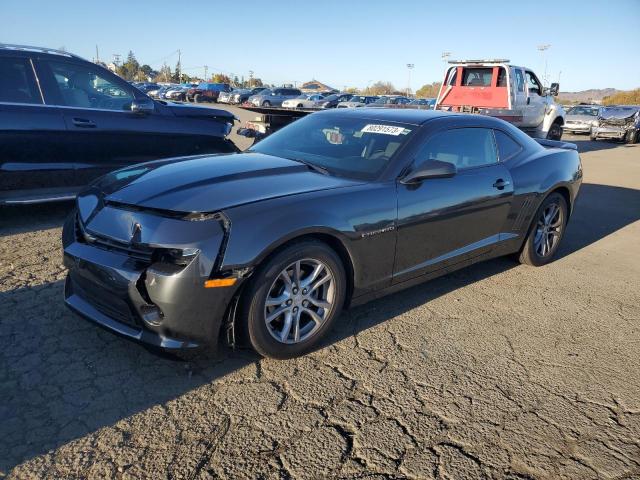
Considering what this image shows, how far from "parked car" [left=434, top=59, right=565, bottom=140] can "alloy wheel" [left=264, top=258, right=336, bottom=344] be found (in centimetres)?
1098

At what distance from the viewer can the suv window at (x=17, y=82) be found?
192 inches

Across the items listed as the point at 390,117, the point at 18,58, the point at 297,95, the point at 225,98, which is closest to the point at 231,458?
the point at 390,117

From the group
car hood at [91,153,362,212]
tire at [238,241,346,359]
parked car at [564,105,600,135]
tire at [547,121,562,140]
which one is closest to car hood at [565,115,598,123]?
parked car at [564,105,600,135]

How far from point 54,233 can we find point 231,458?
3.79 meters

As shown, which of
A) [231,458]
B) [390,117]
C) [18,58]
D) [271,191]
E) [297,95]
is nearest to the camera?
[231,458]

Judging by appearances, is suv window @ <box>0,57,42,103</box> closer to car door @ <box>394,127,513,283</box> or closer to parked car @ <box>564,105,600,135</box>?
car door @ <box>394,127,513,283</box>

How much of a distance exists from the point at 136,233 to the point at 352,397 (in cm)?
146

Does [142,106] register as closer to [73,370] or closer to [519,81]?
[73,370]

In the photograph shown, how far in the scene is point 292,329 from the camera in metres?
3.04

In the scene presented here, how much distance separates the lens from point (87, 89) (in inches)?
214

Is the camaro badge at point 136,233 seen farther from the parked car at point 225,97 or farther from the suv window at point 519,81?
the parked car at point 225,97

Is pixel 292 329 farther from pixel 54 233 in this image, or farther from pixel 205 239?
pixel 54 233

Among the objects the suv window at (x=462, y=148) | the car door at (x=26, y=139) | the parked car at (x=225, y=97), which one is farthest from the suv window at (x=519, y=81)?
the parked car at (x=225, y=97)

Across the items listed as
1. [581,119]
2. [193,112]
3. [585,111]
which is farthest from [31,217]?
[585,111]
